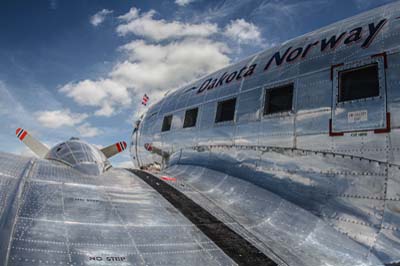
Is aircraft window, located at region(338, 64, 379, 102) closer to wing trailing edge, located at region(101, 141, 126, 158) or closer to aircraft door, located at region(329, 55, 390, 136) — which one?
aircraft door, located at region(329, 55, 390, 136)

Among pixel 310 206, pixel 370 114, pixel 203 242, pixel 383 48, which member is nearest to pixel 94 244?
pixel 203 242

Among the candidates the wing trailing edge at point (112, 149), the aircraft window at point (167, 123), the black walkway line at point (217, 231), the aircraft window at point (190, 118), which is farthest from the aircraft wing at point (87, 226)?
the wing trailing edge at point (112, 149)

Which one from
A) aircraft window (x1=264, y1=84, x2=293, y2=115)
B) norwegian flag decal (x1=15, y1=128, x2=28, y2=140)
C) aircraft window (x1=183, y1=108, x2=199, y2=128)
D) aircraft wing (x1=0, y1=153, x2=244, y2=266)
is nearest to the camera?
aircraft wing (x1=0, y1=153, x2=244, y2=266)

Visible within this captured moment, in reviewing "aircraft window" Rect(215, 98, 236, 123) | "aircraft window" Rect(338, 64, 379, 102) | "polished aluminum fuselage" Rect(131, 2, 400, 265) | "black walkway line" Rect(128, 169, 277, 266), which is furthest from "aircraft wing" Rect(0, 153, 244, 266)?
"aircraft window" Rect(338, 64, 379, 102)

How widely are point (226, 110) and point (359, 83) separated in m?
4.09

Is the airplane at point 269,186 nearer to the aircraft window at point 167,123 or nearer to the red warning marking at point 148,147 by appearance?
the aircraft window at point 167,123

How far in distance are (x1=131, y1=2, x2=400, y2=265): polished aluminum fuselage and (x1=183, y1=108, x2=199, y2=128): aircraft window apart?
1.59m

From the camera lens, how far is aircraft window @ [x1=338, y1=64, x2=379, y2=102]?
604 cm

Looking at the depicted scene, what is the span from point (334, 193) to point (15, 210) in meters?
5.33

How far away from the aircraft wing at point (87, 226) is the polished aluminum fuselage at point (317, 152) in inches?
60.3

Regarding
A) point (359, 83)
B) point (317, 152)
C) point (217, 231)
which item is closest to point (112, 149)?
point (217, 231)

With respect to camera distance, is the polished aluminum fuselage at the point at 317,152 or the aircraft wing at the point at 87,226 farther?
the polished aluminum fuselage at the point at 317,152

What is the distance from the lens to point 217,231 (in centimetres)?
588

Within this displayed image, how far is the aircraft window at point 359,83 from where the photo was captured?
604 cm
